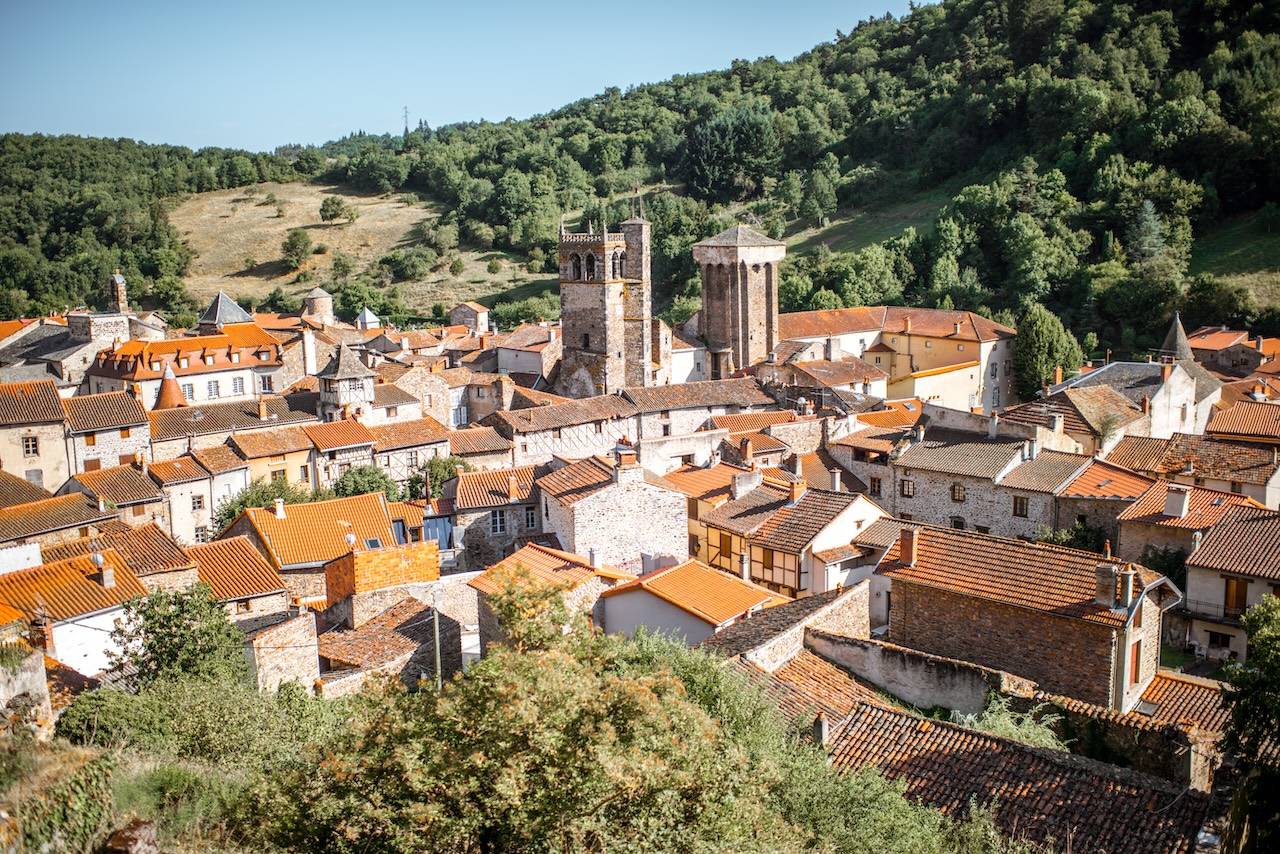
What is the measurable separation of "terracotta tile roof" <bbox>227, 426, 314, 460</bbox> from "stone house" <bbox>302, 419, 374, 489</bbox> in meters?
0.34

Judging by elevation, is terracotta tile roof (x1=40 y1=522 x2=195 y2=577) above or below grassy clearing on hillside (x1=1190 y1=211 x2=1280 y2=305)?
below

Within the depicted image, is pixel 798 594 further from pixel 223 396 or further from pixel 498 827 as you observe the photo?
pixel 223 396

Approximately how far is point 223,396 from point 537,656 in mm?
46325

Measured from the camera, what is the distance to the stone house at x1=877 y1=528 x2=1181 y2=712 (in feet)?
56.4

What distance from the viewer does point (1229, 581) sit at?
23891 mm

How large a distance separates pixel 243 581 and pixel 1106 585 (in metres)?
17.5

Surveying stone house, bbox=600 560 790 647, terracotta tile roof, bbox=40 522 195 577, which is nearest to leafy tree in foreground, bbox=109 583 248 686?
terracotta tile roof, bbox=40 522 195 577

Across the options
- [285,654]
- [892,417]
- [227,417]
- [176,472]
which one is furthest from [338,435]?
[285,654]

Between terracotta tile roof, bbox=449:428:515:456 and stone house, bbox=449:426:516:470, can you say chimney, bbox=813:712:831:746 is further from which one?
terracotta tile roof, bbox=449:428:515:456

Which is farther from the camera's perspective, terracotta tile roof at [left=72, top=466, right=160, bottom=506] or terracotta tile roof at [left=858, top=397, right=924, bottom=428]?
terracotta tile roof at [left=858, top=397, right=924, bottom=428]

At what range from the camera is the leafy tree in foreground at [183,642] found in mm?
16469

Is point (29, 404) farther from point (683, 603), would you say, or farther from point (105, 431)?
point (683, 603)

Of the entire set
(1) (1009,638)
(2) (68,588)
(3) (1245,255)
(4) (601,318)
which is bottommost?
(1) (1009,638)

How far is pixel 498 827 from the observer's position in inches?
343
